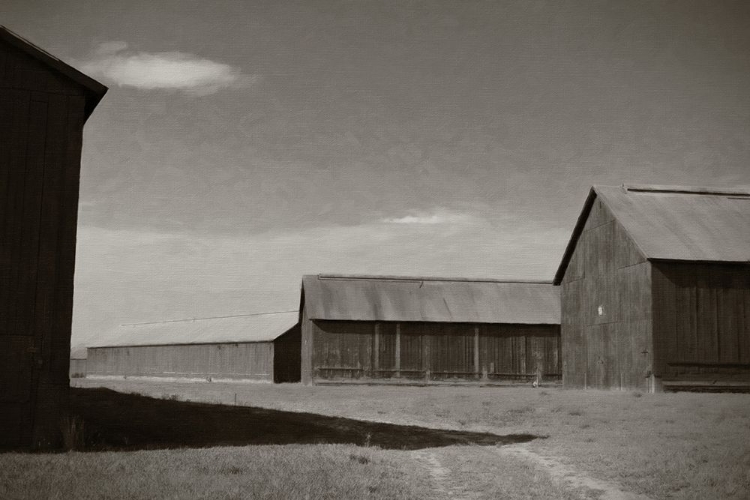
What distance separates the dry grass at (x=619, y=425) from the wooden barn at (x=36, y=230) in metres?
8.31

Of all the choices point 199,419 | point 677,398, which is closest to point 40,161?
point 199,419

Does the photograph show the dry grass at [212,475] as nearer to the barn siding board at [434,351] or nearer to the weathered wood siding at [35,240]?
the weathered wood siding at [35,240]

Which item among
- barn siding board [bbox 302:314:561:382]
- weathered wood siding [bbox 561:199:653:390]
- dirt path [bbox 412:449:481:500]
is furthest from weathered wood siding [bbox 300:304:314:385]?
dirt path [bbox 412:449:481:500]

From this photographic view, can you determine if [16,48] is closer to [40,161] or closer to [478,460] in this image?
[40,161]

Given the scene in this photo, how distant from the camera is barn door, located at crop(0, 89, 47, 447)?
1503cm

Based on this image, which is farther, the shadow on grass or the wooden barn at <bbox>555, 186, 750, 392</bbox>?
the wooden barn at <bbox>555, 186, 750, 392</bbox>

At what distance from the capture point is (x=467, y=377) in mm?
49469

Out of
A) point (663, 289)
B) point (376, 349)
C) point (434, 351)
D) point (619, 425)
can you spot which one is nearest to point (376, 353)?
point (376, 349)

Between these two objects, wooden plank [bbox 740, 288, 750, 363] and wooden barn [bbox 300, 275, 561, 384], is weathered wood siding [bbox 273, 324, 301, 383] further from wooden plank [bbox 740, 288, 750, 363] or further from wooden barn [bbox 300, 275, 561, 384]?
wooden plank [bbox 740, 288, 750, 363]

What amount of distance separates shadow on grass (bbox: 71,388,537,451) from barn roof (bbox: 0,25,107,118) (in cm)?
677

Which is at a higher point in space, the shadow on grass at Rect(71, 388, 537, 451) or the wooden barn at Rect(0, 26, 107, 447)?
the wooden barn at Rect(0, 26, 107, 447)

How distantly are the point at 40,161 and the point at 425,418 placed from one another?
14009mm

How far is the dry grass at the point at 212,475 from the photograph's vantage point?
1050 centimetres

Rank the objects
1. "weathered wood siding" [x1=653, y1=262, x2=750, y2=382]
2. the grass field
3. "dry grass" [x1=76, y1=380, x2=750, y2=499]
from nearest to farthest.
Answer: the grass field, "dry grass" [x1=76, y1=380, x2=750, y2=499], "weathered wood siding" [x1=653, y1=262, x2=750, y2=382]
